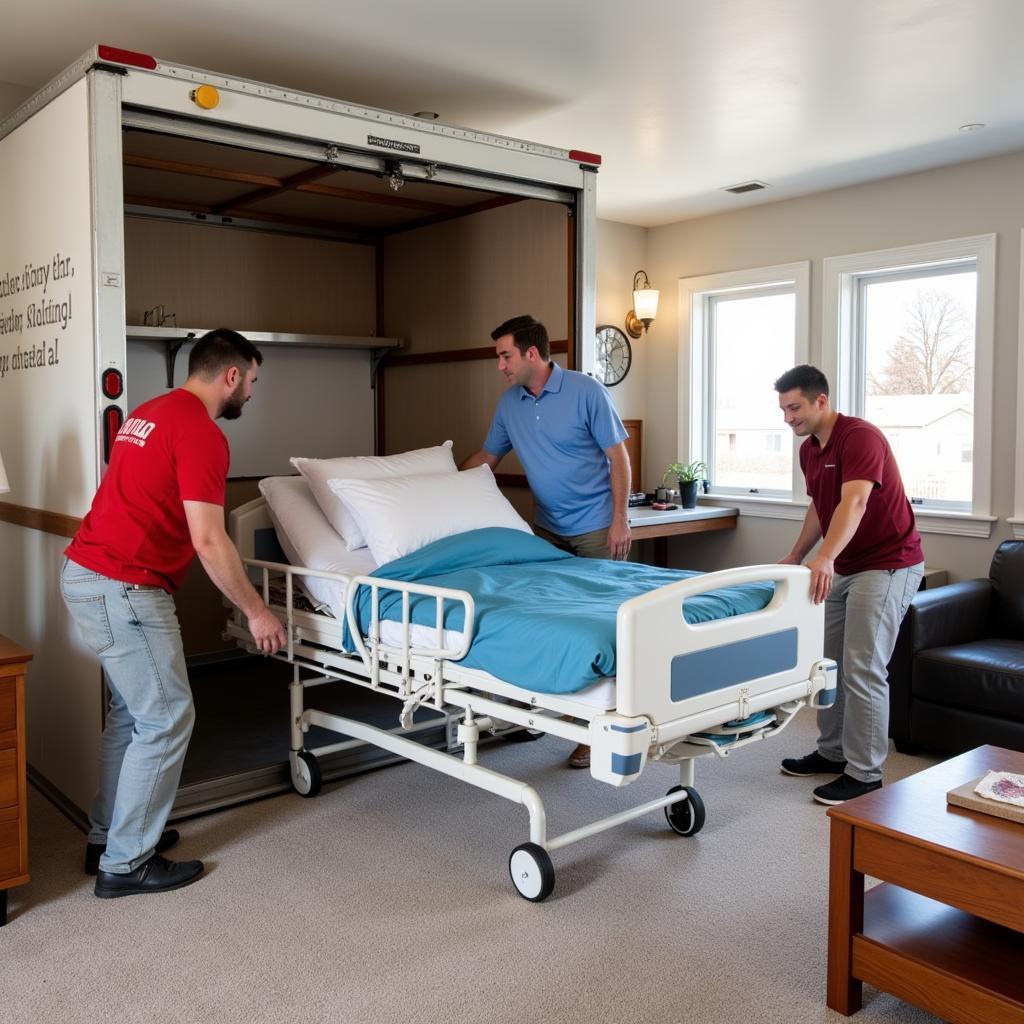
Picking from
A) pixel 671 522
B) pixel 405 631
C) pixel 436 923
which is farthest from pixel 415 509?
pixel 671 522

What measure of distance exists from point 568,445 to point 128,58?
1.96 m

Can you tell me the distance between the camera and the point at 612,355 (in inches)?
250

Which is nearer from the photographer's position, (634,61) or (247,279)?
(634,61)

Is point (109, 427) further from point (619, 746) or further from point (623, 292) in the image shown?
point (623, 292)

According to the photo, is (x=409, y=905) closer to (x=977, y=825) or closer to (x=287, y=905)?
(x=287, y=905)

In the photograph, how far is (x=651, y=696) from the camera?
2.43 metres

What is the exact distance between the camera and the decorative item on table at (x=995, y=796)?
2.24 m

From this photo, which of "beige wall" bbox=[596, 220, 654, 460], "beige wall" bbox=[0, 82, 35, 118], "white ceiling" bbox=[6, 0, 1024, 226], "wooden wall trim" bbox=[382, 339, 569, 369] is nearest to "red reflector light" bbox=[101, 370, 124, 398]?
"white ceiling" bbox=[6, 0, 1024, 226]

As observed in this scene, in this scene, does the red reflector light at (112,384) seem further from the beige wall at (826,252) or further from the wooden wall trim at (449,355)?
the beige wall at (826,252)

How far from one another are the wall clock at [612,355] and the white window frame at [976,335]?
1.25 meters

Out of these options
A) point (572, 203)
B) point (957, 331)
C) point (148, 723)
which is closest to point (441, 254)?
point (572, 203)

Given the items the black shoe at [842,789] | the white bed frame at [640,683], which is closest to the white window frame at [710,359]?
the black shoe at [842,789]

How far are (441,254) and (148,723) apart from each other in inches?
118

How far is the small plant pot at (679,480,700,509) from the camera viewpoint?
607 centimetres
